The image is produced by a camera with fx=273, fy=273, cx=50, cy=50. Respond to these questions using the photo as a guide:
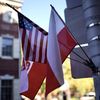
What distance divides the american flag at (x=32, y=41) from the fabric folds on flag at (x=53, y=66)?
2.01 ft

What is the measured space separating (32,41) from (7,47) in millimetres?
13623

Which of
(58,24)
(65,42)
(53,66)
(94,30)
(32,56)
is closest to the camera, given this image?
(94,30)

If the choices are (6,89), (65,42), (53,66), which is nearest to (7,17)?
(6,89)

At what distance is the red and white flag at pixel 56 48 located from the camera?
5602mm

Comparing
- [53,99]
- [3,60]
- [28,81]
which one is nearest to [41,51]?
[28,81]

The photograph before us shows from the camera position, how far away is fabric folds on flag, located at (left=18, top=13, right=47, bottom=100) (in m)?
6.32

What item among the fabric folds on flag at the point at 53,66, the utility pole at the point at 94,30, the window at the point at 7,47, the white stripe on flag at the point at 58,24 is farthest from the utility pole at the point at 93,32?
the window at the point at 7,47

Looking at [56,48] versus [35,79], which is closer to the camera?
[56,48]

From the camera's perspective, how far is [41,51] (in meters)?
6.50

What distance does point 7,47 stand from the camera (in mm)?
19969

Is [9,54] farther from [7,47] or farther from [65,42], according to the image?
[65,42]

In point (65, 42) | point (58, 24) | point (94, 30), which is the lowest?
point (65, 42)

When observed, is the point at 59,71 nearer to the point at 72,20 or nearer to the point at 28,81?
the point at 28,81

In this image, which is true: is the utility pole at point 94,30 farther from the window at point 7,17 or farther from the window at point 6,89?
the window at point 7,17
